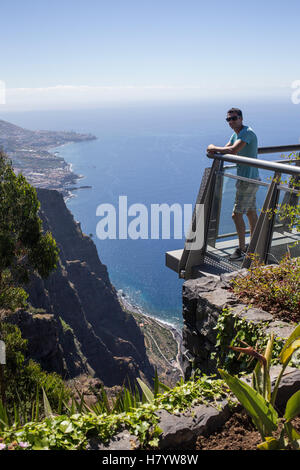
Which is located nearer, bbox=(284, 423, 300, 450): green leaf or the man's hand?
bbox=(284, 423, 300, 450): green leaf

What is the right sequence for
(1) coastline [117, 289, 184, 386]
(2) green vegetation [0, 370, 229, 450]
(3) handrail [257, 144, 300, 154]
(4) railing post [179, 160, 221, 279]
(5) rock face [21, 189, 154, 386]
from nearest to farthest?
1. (2) green vegetation [0, 370, 229, 450]
2. (4) railing post [179, 160, 221, 279]
3. (3) handrail [257, 144, 300, 154]
4. (5) rock face [21, 189, 154, 386]
5. (1) coastline [117, 289, 184, 386]

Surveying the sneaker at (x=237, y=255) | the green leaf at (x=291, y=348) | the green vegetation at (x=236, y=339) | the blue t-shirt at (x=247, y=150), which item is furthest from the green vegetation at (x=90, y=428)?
the blue t-shirt at (x=247, y=150)

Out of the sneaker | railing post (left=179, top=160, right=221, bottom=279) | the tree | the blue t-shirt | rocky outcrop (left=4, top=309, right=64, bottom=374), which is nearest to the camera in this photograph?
the blue t-shirt

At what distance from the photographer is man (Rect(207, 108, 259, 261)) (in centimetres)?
499

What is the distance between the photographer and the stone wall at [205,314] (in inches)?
143

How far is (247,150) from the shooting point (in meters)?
5.26

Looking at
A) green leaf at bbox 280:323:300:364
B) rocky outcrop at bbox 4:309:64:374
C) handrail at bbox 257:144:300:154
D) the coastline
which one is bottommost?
the coastline

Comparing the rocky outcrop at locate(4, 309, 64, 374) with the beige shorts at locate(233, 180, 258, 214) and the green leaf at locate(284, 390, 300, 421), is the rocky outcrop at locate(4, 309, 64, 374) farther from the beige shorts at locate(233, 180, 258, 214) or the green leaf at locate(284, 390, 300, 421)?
the green leaf at locate(284, 390, 300, 421)

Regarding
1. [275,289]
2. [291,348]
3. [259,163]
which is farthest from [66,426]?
[259,163]

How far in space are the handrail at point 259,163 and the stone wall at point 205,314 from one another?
4.13 feet

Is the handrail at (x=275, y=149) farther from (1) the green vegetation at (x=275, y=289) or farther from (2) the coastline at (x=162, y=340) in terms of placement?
(2) the coastline at (x=162, y=340)

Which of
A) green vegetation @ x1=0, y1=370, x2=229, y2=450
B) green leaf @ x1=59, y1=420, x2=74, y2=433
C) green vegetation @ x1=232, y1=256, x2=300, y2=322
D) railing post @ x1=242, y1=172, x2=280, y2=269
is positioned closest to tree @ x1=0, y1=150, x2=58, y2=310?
railing post @ x1=242, y1=172, x2=280, y2=269

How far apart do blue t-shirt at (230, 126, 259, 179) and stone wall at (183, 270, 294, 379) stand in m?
1.47

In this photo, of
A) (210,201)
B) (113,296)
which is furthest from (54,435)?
(113,296)
